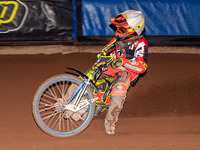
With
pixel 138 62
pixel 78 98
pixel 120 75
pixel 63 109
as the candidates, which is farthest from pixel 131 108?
pixel 63 109

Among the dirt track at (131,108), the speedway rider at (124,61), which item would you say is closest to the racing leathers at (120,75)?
the speedway rider at (124,61)

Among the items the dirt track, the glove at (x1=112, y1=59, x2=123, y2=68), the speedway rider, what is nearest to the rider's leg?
the speedway rider

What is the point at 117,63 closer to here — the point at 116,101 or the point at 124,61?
the point at 124,61

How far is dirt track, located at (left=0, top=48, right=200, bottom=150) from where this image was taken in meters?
5.23

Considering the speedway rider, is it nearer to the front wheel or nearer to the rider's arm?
the rider's arm

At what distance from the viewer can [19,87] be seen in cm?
739

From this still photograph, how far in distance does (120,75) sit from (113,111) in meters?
0.64

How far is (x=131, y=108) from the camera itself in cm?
684

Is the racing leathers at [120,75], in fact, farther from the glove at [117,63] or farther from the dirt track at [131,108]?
the dirt track at [131,108]

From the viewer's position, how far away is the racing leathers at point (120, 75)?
5.49 meters

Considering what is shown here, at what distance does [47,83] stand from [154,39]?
5625 mm

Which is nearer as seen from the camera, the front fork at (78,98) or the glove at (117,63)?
the front fork at (78,98)

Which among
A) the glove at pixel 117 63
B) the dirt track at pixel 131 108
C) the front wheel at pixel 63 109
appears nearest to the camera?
the front wheel at pixel 63 109

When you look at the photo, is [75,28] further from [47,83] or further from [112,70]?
[47,83]
